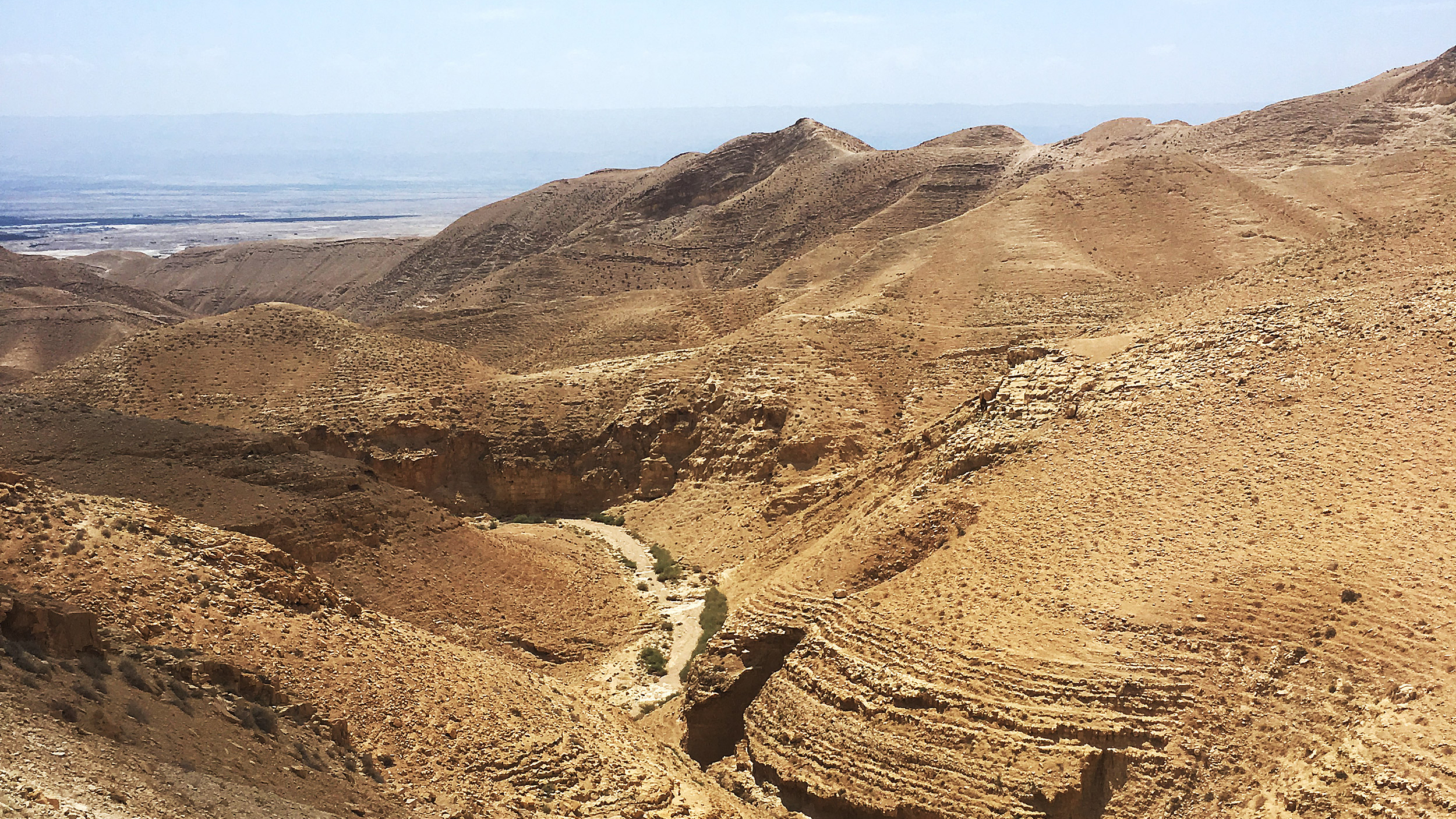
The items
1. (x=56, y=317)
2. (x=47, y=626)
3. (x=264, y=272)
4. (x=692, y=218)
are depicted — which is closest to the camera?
(x=47, y=626)

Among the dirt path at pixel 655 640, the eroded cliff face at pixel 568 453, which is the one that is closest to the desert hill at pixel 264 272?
the eroded cliff face at pixel 568 453

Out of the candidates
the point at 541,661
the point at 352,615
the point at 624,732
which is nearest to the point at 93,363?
the point at 541,661

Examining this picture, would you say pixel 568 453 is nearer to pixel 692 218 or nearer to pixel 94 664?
pixel 94 664

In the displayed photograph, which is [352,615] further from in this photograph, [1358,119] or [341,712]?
[1358,119]

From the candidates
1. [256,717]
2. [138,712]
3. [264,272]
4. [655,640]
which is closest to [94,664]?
[138,712]

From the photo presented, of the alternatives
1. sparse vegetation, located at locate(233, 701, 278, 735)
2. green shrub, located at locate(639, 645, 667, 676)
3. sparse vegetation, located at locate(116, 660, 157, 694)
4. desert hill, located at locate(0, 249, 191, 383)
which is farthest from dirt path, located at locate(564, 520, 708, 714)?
desert hill, located at locate(0, 249, 191, 383)
